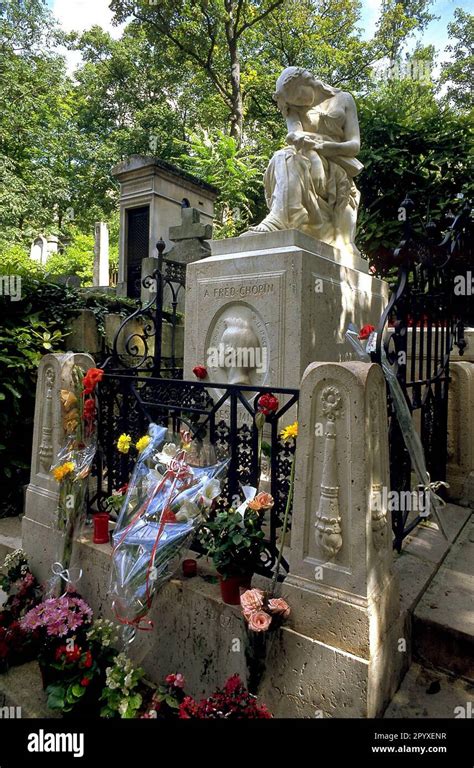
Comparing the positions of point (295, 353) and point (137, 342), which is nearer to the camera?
point (295, 353)

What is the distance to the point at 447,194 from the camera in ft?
30.2

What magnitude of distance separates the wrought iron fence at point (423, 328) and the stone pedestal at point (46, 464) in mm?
2012

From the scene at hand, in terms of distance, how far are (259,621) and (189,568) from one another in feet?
2.38

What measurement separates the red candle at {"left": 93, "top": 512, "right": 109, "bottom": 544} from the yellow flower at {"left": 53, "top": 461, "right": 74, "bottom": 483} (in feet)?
1.21

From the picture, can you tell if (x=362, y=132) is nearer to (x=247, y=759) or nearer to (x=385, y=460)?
(x=385, y=460)

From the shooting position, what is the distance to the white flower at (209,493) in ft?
7.50

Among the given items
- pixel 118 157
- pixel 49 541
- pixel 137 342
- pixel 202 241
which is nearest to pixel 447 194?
pixel 202 241

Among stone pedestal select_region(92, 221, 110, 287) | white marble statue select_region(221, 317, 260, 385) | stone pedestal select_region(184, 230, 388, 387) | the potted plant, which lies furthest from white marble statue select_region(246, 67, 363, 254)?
stone pedestal select_region(92, 221, 110, 287)

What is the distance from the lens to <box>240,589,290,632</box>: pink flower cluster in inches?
71.8

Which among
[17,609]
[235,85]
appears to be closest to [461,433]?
[17,609]

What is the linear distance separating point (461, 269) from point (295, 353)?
239 cm

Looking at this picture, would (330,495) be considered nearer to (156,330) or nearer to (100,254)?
(156,330)

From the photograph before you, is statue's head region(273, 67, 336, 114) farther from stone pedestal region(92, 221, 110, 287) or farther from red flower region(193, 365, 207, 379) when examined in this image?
stone pedestal region(92, 221, 110, 287)

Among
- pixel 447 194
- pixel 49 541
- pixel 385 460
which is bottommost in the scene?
pixel 49 541
